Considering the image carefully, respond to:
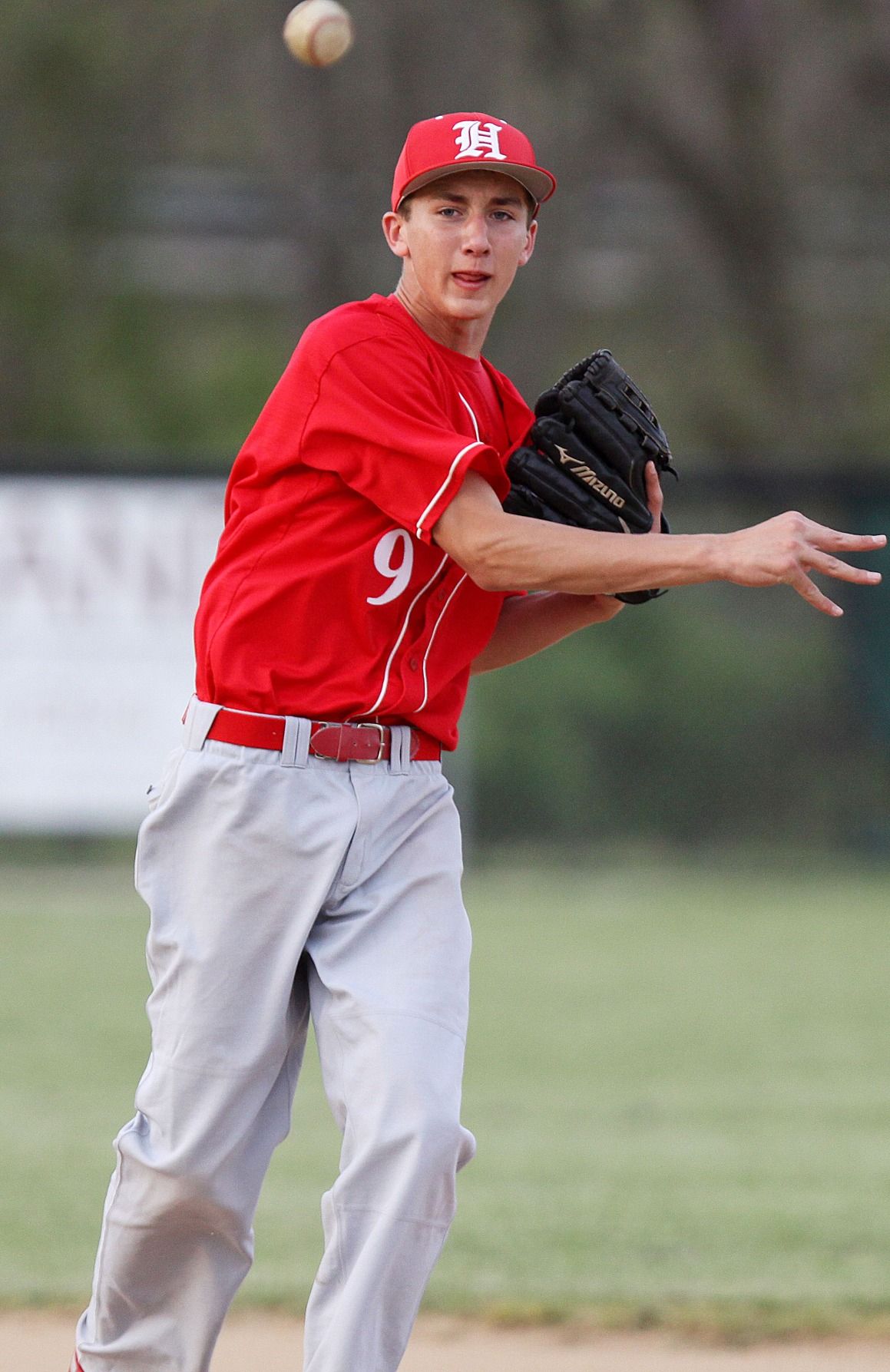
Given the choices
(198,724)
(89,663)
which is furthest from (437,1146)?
(89,663)

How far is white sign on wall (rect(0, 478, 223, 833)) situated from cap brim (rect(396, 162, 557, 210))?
7.59 m

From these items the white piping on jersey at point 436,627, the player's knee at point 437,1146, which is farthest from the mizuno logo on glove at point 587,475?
the player's knee at point 437,1146

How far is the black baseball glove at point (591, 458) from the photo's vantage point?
131 inches

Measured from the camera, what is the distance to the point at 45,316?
21484 millimetres

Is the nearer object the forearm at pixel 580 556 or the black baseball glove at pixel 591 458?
the forearm at pixel 580 556

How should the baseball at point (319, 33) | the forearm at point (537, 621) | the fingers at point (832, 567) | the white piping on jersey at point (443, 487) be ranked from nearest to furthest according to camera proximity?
1. the fingers at point (832, 567)
2. the white piping on jersey at point (443, 487)
3. the forearm at point (537, 621)
4. the baseball at point (319, 33)

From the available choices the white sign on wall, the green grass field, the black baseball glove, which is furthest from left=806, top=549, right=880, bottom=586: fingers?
the white sign on wall

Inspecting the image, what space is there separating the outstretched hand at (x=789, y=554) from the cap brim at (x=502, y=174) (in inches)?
27.4

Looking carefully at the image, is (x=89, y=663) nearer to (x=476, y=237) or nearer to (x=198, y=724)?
(x=198, y=724)

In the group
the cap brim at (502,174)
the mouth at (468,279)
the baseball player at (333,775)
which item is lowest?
the baseball player at (333,775)

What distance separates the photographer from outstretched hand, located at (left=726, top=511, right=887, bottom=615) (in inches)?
115

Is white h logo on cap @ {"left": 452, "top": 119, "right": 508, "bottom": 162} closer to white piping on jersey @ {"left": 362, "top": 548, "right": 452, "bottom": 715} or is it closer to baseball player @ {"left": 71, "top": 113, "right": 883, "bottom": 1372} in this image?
baseball player @ {"left": 71, "top": 113, "right": 883, "bottom": 1372}

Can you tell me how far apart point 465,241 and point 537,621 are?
2.61 ft

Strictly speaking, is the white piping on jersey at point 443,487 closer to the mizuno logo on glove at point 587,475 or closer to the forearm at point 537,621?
the mizuno logo on glove at point 587,475
